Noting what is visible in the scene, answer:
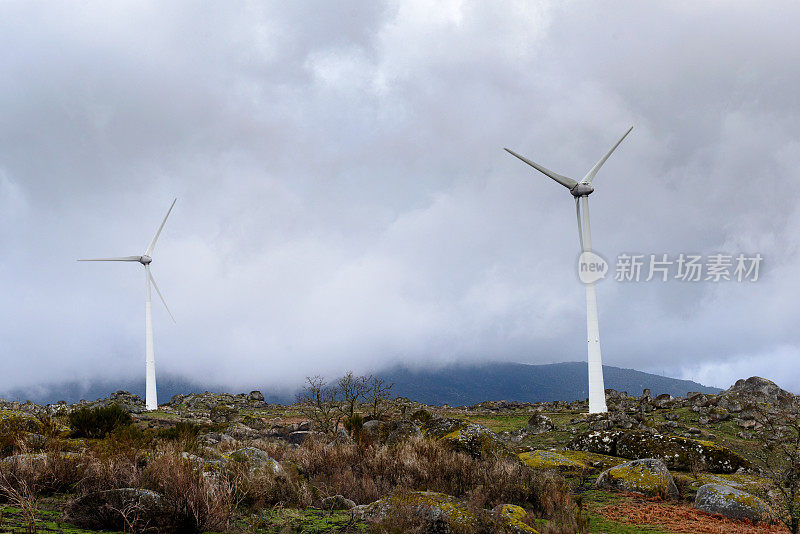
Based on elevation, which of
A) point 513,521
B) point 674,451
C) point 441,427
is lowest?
point 674,451

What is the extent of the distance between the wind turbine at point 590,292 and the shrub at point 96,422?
33314 mm

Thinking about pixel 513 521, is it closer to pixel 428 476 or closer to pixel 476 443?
pixel 428 476

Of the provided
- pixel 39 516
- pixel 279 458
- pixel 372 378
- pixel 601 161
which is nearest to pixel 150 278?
pixel 372 378

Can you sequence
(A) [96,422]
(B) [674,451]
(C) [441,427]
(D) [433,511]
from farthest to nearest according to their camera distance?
1. (A) [96,422]
2. (C) [441,427]
3. (B) [674,451]
4. (D) [433,511]

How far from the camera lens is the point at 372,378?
118 ft

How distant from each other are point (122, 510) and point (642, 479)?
1216 cm

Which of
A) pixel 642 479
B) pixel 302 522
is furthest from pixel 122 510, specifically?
pixel 642 479

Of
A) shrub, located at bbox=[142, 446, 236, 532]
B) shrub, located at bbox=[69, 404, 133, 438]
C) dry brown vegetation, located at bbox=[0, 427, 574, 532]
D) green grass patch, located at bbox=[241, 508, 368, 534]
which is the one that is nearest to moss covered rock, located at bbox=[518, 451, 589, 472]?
dry brown vegetation, located at bbox=[0, 427, 574, 532]

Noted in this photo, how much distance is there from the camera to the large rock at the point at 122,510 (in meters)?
8.26

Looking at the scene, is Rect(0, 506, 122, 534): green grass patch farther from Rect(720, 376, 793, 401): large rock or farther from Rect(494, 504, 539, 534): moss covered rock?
Rect(720, 376, 793, 401): large rock

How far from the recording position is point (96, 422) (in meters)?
22.9

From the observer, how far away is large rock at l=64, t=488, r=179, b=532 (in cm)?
826

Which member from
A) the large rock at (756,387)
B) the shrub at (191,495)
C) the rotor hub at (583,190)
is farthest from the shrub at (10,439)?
the large rock at (756,387)

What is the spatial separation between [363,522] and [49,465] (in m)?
6.32
